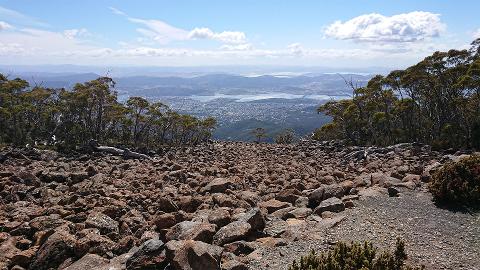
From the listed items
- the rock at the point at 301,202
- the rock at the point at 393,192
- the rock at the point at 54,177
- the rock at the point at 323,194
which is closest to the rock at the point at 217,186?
the rock at the point at 301,202

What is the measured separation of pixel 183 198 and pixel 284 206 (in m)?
3.12

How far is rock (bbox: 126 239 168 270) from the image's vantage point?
790 cm

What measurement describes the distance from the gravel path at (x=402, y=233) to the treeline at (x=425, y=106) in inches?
632

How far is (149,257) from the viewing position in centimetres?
799

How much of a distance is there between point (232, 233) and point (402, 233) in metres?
3.79

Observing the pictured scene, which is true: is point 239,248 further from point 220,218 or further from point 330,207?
point 330,207

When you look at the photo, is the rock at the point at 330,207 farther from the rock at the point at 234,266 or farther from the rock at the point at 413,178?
the rock at the point at 413,178

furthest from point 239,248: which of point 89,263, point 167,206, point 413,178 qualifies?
point 413,178

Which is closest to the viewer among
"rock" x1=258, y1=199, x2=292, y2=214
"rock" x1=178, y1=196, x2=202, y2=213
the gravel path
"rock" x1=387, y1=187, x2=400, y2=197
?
the gravel path

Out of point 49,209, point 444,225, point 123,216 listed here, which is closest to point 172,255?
point 123,216

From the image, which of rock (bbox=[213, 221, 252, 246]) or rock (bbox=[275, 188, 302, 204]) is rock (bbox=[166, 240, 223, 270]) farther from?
rock (bbox=[275, 188, 302, 204])

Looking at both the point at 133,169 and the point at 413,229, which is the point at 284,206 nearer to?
the point at 413,229

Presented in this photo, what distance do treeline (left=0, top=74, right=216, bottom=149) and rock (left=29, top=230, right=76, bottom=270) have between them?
2544cm

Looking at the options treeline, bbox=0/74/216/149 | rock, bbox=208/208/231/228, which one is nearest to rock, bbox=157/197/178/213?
rock, bbox=208/208/231/228
